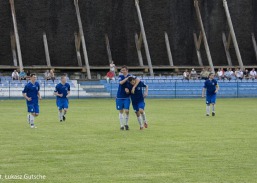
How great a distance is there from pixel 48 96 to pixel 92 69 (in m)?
10.4

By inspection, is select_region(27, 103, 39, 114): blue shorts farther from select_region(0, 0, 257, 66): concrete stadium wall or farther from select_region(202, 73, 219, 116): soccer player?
select_region(0, 0, 257, 66): concrete stadium wall

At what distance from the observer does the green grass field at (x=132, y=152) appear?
11.6 m

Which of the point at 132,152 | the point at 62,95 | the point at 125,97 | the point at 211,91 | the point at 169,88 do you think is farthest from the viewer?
the point at 169,88

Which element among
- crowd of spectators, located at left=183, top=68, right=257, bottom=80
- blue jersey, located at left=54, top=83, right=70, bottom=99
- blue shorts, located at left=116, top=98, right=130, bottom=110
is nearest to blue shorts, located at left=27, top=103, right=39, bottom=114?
blue shorts, located at left=116, top=98, right=130, bottom=110

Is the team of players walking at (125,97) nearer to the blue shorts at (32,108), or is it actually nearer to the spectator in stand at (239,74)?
the blue shorts at (32,108)

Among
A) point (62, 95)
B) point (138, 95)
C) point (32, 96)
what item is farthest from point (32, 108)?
point (62, 95)

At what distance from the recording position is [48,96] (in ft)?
152

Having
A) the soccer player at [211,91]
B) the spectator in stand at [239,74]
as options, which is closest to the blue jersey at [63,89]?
the soccer player at [211,91]

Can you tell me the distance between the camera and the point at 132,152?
14.6 m

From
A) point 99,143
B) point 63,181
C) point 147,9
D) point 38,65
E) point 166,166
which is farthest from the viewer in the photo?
point 147,9

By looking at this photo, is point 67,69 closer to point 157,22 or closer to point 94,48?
point 94,48

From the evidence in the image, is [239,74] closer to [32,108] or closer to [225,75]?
[225,75]

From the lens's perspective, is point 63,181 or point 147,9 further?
point 147,9

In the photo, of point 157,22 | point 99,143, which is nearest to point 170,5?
point 157,22
